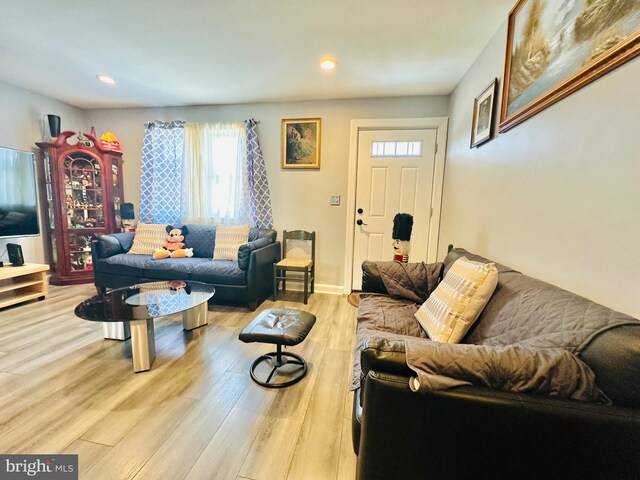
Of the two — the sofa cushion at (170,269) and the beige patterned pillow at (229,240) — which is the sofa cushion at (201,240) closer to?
the beige patterned pillow at (229,240)

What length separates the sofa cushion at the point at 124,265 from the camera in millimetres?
3014

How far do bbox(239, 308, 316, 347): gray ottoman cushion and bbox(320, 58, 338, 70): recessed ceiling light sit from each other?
213 centimetres

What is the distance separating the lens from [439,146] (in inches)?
123

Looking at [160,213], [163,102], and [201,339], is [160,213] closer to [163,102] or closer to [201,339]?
[163,102]

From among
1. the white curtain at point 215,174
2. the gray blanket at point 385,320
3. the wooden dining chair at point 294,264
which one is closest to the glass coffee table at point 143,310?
the wooden dining chair at point 294,264

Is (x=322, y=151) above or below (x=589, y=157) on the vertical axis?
above

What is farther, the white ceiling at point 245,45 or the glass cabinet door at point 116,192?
the glass cabinet door at point 116,192

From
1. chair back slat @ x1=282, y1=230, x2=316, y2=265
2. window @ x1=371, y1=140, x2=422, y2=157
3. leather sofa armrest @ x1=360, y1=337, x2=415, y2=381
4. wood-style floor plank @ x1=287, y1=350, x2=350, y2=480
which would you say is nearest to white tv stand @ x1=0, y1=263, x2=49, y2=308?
chair back slat @ x1=282, y1=230, x2=316, y2=265

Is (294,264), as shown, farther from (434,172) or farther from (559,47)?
(559,47)

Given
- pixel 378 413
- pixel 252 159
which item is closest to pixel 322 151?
pixel 252 159

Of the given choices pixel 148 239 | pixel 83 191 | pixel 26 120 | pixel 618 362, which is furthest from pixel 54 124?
pixel 618 362

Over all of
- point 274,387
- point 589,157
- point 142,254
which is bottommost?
point 274,387

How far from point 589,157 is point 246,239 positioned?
118 inches

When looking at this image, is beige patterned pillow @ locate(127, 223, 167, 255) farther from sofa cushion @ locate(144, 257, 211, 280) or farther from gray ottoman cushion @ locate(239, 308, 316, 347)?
gray ottoman cushion @ locate(239, 308, 316, 347)
